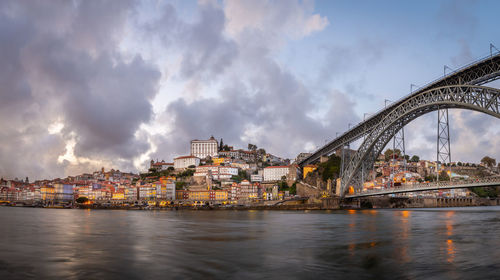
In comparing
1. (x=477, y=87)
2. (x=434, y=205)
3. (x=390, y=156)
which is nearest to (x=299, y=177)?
(x=434, y=205)

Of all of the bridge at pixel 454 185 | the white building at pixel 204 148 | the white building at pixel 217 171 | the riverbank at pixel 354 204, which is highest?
the white building at pixel 204 148

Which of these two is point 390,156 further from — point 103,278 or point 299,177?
point 103,278

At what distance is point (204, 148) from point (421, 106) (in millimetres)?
112377

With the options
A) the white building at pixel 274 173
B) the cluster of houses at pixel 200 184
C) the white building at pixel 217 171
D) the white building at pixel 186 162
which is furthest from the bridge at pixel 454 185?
the white building at pixel 186 162

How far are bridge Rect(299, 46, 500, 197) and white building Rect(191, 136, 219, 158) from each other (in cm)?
8473

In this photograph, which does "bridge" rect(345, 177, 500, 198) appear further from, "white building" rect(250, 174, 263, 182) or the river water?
"white building" rect(250, 174, 263, 182)

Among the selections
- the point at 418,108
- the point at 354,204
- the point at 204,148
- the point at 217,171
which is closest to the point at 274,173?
the point at 217,171

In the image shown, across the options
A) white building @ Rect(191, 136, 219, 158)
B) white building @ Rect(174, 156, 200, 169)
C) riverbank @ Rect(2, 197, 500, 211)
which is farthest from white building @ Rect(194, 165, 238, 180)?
riverbank @ Rect(2, 197, 500, 211)

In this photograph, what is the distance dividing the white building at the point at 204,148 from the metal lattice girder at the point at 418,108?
304 feet

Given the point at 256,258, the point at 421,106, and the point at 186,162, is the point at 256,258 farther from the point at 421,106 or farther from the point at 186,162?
the point at 186,162

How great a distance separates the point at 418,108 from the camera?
3675cm

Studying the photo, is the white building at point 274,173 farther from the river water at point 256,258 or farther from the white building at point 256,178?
the river water at point 256,258

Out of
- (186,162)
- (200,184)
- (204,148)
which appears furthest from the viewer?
(204,148)

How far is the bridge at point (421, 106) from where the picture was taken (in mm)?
27500
